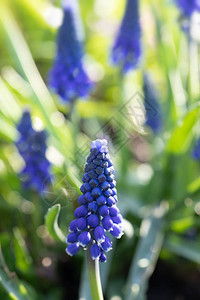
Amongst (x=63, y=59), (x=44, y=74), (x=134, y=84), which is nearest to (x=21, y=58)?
(x=63, y=59)

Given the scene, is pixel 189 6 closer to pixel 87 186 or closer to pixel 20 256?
pixel 87 186

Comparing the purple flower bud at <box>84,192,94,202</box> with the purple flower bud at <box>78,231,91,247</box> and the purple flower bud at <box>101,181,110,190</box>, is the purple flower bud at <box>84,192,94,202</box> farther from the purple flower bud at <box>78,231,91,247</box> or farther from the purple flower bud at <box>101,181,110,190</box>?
the purple flower bud at <box>78,231,91,247</box>

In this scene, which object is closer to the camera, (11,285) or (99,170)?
(99,170)

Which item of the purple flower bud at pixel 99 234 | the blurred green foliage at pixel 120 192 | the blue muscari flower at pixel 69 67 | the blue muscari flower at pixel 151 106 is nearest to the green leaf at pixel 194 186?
the blurred green foliage at pixel 120 192

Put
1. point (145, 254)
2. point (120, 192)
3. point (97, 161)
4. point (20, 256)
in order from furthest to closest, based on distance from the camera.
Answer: point (120, 192), point (145, 254), point (20, 256), point (97, 161)

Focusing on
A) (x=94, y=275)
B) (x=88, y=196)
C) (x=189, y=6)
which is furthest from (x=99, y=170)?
(x=189, y=6)

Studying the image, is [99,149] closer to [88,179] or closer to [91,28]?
[88,179]

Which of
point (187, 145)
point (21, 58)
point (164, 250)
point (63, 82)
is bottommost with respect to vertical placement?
point (164, 250)
